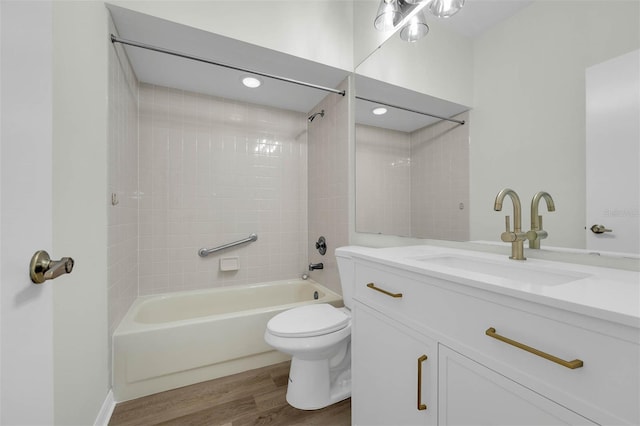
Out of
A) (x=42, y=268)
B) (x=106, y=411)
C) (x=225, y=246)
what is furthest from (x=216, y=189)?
(x=42, y=268)

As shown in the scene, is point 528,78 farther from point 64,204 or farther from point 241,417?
point 241,417

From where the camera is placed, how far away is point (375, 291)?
1027 millimetres

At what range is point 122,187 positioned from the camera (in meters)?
1.62

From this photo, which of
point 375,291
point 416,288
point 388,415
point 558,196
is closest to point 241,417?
point 388,415

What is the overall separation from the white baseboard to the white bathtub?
34 mm

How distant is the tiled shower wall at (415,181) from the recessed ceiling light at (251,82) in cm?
88

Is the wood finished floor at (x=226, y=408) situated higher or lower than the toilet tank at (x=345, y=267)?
lower

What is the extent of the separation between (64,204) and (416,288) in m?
1.26

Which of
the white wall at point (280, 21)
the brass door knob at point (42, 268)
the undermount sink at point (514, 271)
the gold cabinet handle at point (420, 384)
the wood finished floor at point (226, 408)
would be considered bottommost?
the wood finished floor at point (226, 408)

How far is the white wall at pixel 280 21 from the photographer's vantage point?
4.65 ft

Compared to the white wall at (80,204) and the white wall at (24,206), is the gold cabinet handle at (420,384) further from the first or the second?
the white wall at (80,204)

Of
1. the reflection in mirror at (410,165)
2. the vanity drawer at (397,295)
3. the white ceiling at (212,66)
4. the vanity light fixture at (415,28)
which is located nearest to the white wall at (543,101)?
the reflection in mirror at (410,165)

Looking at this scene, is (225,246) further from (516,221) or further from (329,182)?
(516,221)

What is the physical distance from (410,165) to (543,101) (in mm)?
651
